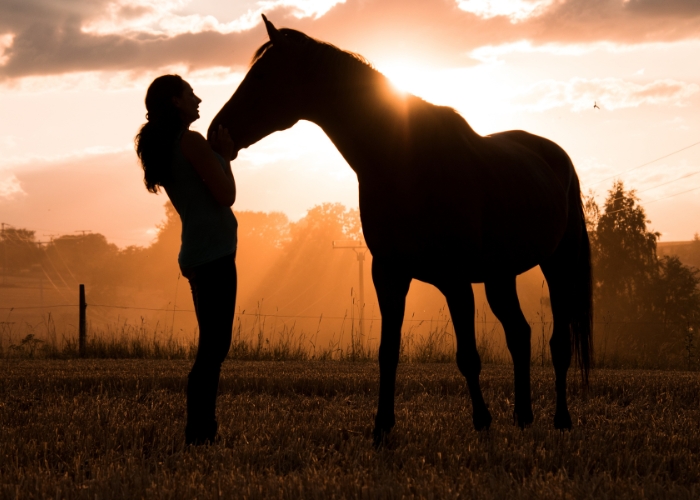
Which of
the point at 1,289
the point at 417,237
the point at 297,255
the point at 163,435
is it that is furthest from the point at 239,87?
the point at 1,289

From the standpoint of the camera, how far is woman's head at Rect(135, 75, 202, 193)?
4.02 m

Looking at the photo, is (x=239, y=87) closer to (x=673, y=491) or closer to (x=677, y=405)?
(x=673, y=491)

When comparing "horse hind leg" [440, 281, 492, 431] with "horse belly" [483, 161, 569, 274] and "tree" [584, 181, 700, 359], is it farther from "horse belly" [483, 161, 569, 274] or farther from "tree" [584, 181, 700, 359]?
"tree" [584, 181, 700, 359]

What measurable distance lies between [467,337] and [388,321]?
66cm

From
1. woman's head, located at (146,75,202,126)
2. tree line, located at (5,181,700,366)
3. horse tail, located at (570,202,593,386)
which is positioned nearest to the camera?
woman's head, located at (146,75,202,126)

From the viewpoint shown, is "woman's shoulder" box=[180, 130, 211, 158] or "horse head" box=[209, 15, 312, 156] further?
"horse head" box=[209, 15, 312, 156]

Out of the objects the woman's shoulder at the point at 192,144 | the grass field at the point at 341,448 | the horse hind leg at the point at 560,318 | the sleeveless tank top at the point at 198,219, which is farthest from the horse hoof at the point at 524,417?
the woman's shoulder at the point at 192,144

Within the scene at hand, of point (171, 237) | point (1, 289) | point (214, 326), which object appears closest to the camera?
point (214, 326)

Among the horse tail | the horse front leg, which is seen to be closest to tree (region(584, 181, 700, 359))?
the horse tail

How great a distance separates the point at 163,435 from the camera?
4.54m

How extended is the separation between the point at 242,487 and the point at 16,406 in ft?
12.5

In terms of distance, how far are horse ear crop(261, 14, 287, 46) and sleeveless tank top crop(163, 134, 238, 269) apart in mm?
824

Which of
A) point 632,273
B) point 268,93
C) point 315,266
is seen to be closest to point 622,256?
point 632,273

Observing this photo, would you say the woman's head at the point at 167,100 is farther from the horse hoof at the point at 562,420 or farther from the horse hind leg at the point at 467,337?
the horse hoof at the point at 562,420
